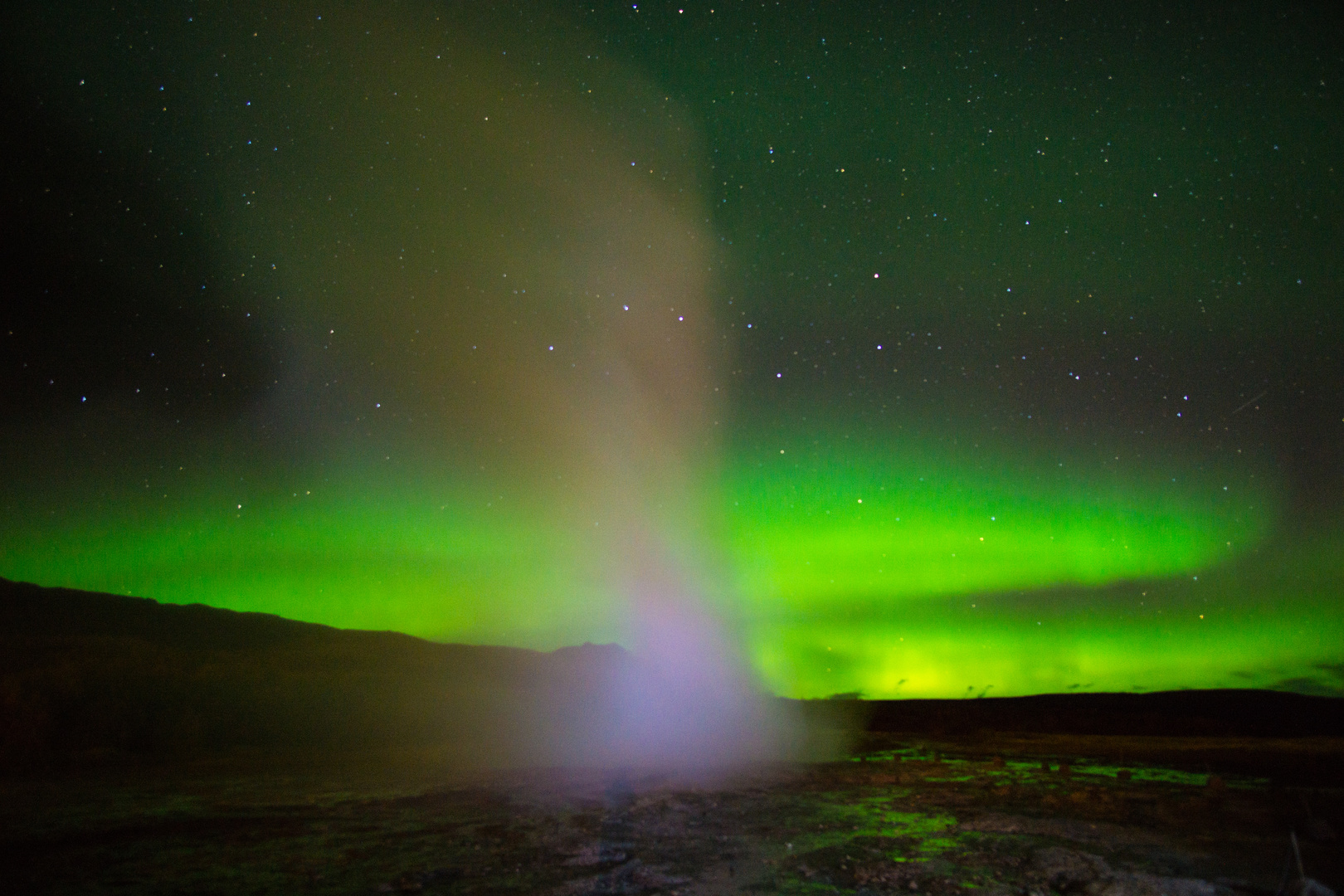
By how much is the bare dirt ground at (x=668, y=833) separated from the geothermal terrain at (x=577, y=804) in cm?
6

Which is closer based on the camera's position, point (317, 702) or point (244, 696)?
point (244, 696)

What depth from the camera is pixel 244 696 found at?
98.3 feet

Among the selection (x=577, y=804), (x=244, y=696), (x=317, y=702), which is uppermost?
(x=244, y=696)

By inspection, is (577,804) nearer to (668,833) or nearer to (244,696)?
(668,833)

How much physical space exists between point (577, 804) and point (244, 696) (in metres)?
24.6

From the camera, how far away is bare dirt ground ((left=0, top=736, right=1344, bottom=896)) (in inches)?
290

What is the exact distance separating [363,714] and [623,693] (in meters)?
27.4

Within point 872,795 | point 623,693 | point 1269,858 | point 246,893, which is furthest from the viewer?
point 623,693

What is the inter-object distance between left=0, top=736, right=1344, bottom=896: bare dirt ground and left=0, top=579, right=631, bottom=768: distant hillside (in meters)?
6.45

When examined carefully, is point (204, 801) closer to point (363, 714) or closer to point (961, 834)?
point (961, 834)

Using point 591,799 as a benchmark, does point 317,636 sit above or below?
above

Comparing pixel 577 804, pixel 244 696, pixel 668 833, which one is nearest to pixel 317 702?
pixel 244 696

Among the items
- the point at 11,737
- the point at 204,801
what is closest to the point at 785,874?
the point at 204,801

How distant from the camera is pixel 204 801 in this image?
39.5 ft
